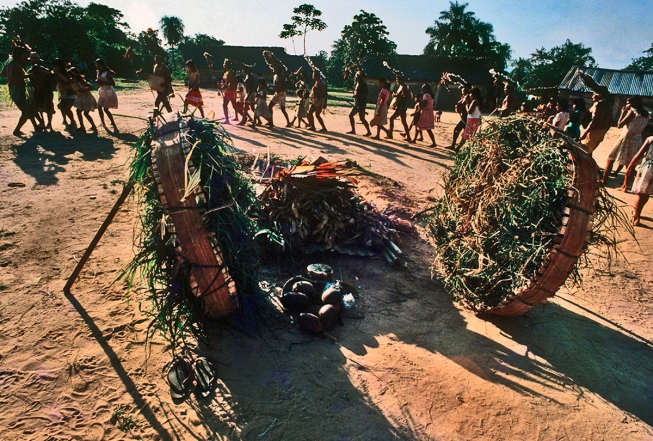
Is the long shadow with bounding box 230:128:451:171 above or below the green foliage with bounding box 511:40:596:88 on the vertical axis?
below

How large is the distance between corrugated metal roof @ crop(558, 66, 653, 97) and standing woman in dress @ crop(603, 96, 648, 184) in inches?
906

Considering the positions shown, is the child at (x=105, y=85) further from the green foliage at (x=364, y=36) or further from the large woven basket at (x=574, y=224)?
the green foliage at (x=364, y=36)

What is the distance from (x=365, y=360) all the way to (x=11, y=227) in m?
5.02

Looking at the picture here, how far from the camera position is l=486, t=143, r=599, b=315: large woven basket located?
9.12 ft

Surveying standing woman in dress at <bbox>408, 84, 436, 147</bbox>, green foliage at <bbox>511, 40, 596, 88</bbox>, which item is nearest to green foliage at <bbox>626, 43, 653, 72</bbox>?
green foliage at <bbox>511, 40, 596, 88</bbox>

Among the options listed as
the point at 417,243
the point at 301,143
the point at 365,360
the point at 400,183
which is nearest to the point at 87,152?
the point at 301,143

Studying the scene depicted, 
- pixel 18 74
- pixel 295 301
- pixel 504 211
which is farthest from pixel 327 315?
pixel 18 74

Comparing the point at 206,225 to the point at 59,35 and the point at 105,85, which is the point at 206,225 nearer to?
the point at 105,85

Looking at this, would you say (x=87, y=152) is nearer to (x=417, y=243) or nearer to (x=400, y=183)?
(x=400, y=183)

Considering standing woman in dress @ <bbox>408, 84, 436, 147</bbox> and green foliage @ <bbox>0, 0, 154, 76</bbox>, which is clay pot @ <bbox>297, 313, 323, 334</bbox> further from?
green foliage @ <bbox>0, 0, 154, 76</bbox>

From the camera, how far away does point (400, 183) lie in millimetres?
7652

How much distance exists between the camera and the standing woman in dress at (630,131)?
7844 millimetres

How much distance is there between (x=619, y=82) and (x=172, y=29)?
71516 millimetres

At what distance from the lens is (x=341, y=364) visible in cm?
312
